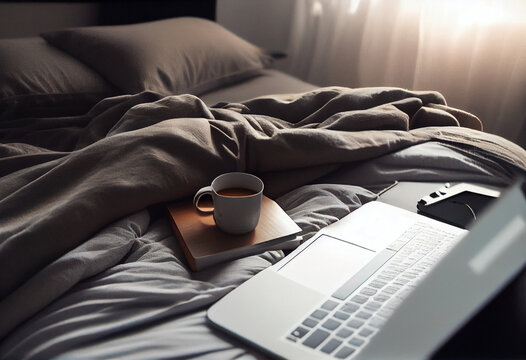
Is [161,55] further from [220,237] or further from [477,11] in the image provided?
[477,11]

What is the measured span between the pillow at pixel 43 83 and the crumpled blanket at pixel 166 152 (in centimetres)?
10

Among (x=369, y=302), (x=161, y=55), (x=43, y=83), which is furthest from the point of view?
(x=161, y=55)

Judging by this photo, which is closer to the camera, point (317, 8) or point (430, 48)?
point (430, 48)

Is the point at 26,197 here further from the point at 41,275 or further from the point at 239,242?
the point at 239,242

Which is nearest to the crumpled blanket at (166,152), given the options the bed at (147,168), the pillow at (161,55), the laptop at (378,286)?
the bed at (147,168)

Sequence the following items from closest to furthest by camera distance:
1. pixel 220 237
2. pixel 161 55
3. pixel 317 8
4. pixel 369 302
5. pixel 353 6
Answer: pixel 369 302 → pixel 220 237 → pixel 161 55 → pixel 353 6 → pixel 317 8

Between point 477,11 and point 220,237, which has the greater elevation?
point 477,11

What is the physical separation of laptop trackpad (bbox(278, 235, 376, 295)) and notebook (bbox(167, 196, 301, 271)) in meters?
0.04

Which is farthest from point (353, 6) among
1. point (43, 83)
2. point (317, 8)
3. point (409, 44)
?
point (43, 83)

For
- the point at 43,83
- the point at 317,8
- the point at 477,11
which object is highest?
the point at 477,11

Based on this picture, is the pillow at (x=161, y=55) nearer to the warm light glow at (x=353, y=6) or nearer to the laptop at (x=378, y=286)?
the warm light glow at (x=353, y=6)

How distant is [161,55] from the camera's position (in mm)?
1513

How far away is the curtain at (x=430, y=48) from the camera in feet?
5.74

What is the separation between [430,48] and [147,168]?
1.50 m
